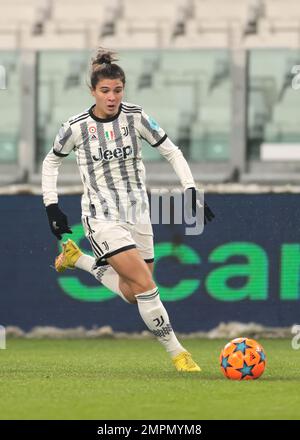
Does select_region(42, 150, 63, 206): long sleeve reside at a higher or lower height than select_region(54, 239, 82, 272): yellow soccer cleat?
higher

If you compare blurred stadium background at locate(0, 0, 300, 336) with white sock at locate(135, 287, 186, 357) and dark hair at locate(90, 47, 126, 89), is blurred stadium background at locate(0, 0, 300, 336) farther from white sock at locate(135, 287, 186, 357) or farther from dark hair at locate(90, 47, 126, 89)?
dark hair at locate(90, 47, 126, 89)

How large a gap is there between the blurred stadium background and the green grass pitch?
131 cm

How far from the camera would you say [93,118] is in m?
7.98

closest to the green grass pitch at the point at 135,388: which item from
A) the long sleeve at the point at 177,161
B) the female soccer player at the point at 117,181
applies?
the female soccer player at the point at 117,181

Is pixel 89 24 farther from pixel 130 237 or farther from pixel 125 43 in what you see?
pixel 130 237

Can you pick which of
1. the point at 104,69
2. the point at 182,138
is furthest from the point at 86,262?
the point at 182,138

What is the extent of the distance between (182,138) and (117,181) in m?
5.57

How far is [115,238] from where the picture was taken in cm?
776

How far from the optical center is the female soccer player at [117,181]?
305 inches

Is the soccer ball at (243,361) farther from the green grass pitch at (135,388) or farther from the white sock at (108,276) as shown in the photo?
the white sock at (108,276)

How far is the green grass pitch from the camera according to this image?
19.2 ft

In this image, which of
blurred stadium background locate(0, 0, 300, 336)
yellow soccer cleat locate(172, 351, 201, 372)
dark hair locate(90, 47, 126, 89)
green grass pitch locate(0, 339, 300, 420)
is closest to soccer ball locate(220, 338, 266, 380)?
green grass pitch locate(0, 339, 300, 420)

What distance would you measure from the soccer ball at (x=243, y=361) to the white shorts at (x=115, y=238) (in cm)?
91

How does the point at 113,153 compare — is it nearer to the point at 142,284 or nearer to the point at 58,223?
the point at 58,223
